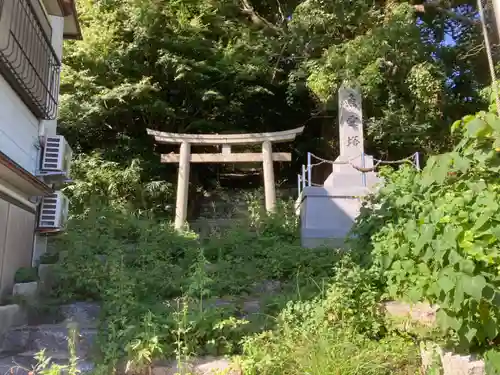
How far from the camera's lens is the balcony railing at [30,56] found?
4988 millimetres

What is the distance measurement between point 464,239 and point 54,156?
18.4ft

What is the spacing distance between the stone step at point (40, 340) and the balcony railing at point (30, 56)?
Answer: 2907 mm

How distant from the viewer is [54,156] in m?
6.48

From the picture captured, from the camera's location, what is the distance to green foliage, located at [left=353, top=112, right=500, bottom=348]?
2.72m

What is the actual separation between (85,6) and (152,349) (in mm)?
13020

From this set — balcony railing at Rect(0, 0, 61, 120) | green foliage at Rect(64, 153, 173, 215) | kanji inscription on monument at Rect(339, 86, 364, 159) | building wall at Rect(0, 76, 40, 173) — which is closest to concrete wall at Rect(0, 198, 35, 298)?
building wall at Rect(0, 76, 40, 173)

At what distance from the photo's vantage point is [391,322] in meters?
4.16

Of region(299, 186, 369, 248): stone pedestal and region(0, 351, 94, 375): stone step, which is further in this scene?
region(299, 186, 369, 248): stone pedestal

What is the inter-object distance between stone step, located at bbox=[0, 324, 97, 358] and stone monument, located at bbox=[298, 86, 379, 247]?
4771 mm

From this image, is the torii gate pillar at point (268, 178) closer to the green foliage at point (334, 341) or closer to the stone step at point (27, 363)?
the green foliage at point (334, 341)

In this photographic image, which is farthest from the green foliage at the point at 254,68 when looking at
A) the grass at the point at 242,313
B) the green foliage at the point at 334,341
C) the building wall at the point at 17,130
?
the green foliage at the point at 334,341

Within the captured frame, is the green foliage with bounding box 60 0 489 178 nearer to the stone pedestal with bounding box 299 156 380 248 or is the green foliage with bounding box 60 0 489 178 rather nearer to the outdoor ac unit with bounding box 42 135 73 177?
the stone pedestal with bounding box 299 156 380 248

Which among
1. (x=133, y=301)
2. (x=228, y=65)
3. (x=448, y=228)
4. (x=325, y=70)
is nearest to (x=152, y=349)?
(x=133, y=301)

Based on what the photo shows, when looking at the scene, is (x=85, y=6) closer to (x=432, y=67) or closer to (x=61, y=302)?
(x=432, y=67)
